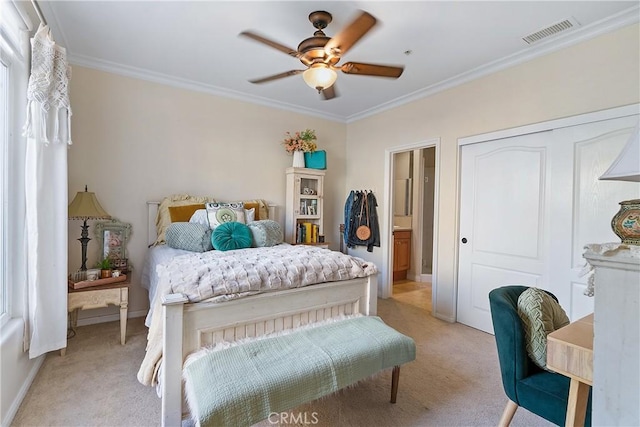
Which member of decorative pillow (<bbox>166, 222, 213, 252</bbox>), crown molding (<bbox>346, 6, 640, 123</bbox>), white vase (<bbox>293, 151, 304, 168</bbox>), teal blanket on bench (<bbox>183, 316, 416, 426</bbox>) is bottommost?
teal blanket on bench (<bbox>183, 316, 416, 426</bbox>)

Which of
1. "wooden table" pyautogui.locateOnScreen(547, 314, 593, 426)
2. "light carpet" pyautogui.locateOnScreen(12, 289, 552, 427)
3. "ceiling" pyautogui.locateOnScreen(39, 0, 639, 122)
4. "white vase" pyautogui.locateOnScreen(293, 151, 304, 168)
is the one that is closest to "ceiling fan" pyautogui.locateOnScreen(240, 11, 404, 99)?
"ceiling" pyautogui.locateOnScreen(39, 0, 639, 122)

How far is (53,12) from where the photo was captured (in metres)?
2.24

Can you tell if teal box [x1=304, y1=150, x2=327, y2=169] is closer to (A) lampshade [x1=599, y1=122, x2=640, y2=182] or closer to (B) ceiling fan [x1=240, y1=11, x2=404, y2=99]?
(B) ceiling fan [x1=240, y1=11, x2=404, y2=99]

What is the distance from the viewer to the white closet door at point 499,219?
2.71 m

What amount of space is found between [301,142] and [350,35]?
95.1 inches

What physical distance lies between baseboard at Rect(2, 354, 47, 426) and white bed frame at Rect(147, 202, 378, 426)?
102 cm

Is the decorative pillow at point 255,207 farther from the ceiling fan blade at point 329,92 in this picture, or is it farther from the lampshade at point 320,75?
the lampshade at point 320,75

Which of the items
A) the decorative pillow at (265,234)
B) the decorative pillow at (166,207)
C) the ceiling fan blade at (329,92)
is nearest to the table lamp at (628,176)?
the ceiling fan blade at (329,92)

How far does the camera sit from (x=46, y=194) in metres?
2.05

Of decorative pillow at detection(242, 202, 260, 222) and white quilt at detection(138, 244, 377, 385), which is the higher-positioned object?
decorative pillow at detection(242, 202, 260, 222)

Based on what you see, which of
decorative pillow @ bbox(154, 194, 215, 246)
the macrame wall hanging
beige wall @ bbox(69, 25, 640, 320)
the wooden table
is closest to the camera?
the wooden table

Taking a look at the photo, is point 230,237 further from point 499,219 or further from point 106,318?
point 499,219

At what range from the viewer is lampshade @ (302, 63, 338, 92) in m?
2.10

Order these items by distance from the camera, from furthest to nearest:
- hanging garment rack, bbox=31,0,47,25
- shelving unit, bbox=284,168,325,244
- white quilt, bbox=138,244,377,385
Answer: shelving unit, bbox=284,168,325,244 → hanging garment rack, bbox=31,0,47,25 → white quilt, bbox=138,244,377,385
